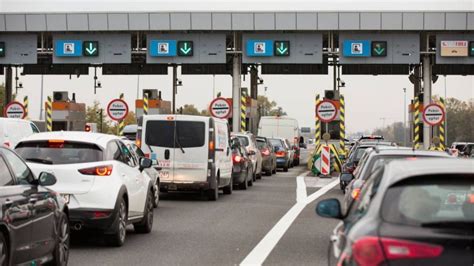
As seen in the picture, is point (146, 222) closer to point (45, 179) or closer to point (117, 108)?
point (45, 179)

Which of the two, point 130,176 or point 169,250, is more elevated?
point 130,176

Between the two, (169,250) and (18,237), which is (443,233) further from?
(169,250)

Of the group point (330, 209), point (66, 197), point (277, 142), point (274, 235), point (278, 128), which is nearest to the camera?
point (330, 209)

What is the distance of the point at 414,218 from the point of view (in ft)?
17.1

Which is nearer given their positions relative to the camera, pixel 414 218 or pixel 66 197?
pixel 414 218

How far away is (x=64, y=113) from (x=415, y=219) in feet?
129

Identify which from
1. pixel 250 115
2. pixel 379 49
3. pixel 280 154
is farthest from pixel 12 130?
pixel 250 115

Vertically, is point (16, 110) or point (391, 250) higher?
point (16, 110)

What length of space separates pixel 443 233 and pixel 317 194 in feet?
63.6

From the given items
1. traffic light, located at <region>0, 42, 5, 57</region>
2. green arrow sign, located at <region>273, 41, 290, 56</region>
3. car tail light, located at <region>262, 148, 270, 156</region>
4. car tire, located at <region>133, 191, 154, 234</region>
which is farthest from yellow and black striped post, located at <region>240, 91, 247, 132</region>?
car tire, located at <region>133, 191, 154, 234</region>

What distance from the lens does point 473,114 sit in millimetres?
132750

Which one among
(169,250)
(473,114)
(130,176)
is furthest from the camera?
(473,114)

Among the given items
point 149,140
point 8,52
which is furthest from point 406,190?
point 8,52

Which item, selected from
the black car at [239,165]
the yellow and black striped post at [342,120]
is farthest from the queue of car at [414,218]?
the yellow and black striped post at [342,120]
